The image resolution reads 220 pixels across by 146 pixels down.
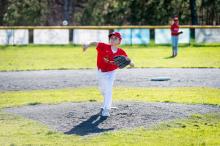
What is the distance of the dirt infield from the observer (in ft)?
35.3

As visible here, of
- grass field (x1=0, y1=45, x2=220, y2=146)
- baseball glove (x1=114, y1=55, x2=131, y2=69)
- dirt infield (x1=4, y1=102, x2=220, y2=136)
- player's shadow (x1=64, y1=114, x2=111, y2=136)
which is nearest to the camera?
grass field (x1=0, y1=45, x2=220, y2=146)

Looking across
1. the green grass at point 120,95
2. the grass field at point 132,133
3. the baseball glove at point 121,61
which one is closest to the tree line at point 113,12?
the green grass at point 120,95

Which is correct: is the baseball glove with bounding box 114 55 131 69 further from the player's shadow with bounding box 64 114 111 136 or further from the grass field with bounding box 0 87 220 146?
the grass field with bounding box 0 87 220 146

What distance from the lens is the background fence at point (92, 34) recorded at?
131 feet

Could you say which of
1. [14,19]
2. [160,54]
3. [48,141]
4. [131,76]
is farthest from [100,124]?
[14,19]

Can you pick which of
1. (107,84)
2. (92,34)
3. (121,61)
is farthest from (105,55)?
(92,34)

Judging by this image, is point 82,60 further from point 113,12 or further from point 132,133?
point 113,12

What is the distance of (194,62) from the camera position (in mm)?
26812

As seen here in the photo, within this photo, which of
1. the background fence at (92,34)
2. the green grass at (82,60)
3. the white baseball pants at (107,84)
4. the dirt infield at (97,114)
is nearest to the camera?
the dirt infield at (97,114)

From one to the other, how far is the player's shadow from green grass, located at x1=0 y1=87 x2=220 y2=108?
3.10 metres

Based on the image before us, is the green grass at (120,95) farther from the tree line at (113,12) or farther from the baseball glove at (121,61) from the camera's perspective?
the tree line at (113,12)

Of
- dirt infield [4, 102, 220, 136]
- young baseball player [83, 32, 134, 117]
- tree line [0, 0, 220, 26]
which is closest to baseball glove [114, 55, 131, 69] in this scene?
young baseball player [83, 32, 134, 117]

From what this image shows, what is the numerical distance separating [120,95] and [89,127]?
201 inches

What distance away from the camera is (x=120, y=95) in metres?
15.7
